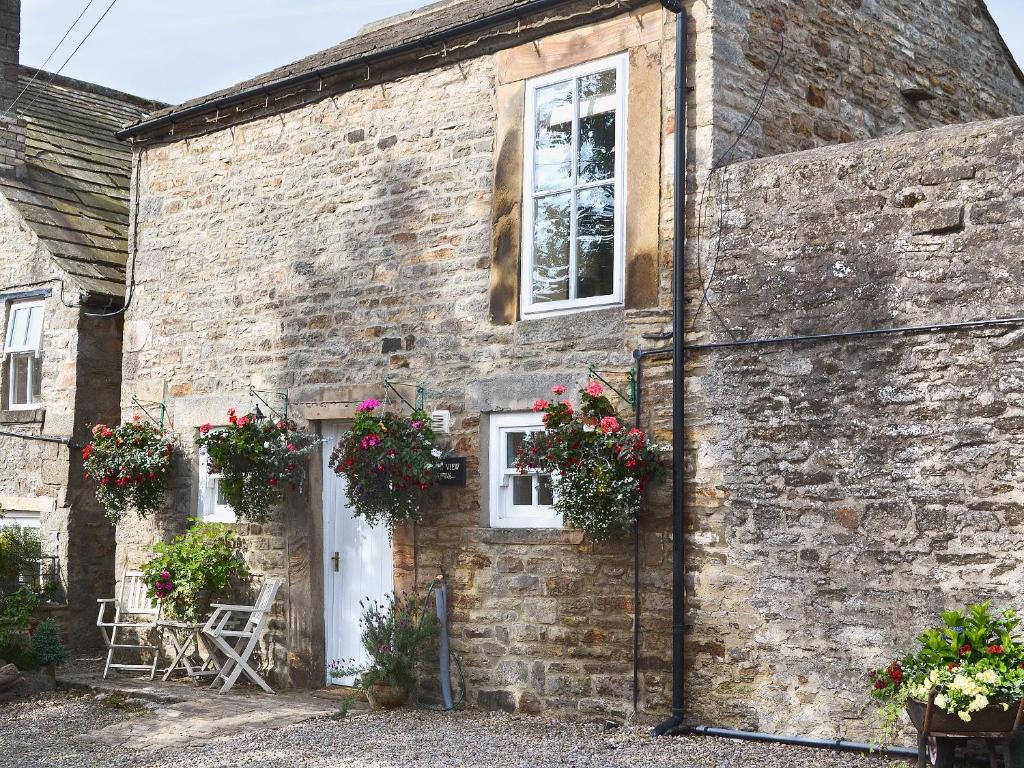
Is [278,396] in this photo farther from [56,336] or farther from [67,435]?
[56,336]

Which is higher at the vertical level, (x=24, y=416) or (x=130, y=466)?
(x=24, y=416)

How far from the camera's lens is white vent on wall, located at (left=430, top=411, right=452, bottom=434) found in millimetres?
9180

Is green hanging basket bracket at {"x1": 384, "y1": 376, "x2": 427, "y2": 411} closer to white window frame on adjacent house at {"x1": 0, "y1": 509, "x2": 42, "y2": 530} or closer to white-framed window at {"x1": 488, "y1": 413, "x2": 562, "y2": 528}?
white-framed window at {"x1": 488, "y1": 413, "x2": 562, "y2": 528}

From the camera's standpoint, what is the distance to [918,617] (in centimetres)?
702

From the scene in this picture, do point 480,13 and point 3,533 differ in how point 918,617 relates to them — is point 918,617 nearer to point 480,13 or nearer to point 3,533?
point 480,13

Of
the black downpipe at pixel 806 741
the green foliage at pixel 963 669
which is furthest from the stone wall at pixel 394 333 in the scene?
the green foliage at pixel 963 669

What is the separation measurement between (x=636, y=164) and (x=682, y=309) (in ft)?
3.52

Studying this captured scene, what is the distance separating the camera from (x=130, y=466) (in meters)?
10.7

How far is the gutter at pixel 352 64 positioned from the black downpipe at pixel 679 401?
0.72 metres

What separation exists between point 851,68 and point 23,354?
28.0 ft

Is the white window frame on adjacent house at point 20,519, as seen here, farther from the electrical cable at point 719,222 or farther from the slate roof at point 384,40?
the electrical cable at point 719,222

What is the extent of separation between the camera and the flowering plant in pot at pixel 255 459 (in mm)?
9758

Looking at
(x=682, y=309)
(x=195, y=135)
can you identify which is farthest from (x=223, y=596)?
(x=682, y=309)

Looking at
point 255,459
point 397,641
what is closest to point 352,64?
point 255,459
